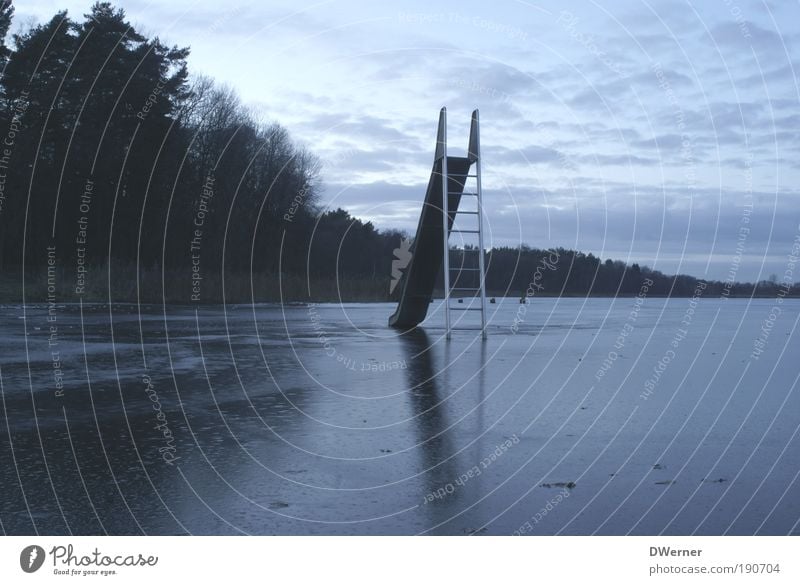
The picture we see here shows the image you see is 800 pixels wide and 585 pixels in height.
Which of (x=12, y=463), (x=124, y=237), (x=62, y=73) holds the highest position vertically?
(x=62, y=73)

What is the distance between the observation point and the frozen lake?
4.71m

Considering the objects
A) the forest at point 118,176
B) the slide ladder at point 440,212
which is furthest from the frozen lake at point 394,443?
the forest at point 118,176

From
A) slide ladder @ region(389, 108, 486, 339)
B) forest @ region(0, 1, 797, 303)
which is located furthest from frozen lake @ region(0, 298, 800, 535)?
forest @ region(0, 1, 797, 303)

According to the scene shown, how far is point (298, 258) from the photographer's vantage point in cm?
6762

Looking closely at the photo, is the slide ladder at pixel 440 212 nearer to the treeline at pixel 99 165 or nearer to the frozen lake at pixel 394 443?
the frozen lake at pixel 394 443

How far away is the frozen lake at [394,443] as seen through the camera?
4.71m

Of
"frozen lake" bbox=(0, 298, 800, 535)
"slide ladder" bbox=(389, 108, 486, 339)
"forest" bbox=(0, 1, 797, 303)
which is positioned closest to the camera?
"frozen lake" bbox=(0, 298, 800, 535)

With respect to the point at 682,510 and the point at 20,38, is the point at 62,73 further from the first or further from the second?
the point at 682,510

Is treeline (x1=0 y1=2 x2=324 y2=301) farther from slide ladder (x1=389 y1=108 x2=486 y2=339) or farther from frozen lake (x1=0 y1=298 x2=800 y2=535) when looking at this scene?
frozen lake (x1=0 y1=298 x2=800 y2=535)

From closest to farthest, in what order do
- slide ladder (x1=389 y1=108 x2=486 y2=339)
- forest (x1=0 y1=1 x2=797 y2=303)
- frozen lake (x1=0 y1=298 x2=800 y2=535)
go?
frozen lake (x1=0 y1=298 x2=800 y2=535)
slide ladder (x1=389 y1=108 x2=486 y2=339)
forest (x1=0 y1=1 x2=797 y2=303)

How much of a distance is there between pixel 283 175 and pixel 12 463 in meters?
59.1

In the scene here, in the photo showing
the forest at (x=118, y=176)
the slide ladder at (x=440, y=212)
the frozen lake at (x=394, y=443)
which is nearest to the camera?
the frozen lake at (x=394, y=443)

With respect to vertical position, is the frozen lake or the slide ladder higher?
the slide ladder

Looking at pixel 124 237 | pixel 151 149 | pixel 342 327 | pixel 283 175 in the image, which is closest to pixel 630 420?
pixel 342 327
